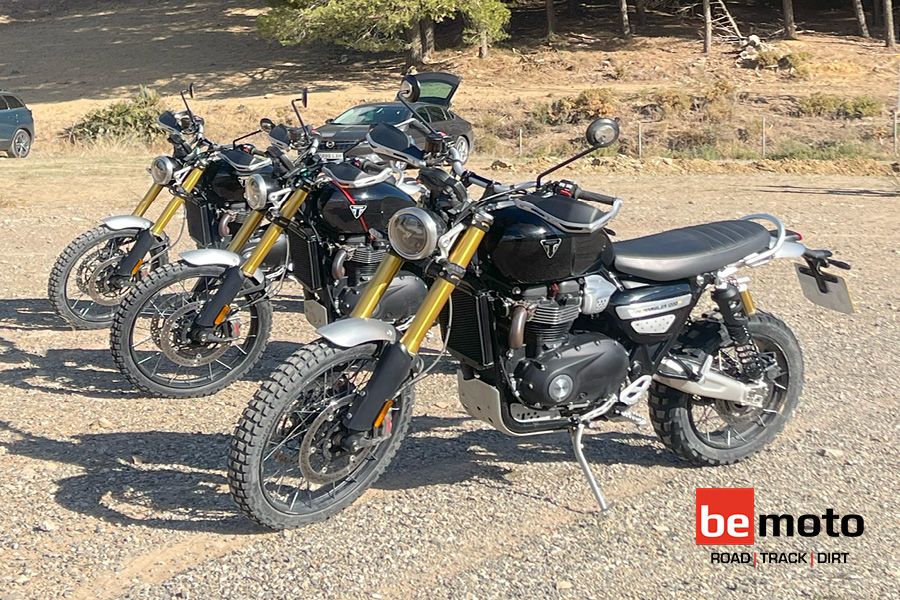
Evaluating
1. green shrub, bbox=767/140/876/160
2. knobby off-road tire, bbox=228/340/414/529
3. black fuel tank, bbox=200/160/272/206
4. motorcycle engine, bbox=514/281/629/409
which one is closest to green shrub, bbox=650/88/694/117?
A: green shrub, bbox=767/140/876/160

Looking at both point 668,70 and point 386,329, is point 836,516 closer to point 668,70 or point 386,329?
point 386,329

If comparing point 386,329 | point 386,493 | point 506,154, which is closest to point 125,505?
point 386,493

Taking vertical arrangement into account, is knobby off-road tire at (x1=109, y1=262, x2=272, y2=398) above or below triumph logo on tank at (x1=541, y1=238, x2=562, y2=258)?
below

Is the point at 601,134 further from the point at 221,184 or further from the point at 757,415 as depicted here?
the point at 221,184

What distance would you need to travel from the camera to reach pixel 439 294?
412 centimetres

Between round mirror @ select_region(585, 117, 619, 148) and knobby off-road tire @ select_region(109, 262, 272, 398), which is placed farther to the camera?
knobby off-road tire @ select_region(109, 262, 272, 398)

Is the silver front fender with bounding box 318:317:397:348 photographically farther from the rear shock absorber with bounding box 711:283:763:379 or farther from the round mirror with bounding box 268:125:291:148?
the round mirror with bounding box 268:125:291:148

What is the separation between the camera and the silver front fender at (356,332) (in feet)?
13.4

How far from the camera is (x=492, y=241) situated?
4.20 metres

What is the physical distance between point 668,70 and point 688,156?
49.7 feet

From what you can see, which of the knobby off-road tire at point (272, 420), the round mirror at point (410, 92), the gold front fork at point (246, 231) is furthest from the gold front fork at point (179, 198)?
the knobby off-road tire at point (272, 420)

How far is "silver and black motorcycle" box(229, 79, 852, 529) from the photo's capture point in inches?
161

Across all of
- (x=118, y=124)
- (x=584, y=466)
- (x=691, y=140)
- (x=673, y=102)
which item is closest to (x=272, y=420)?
(x=584, y=466)

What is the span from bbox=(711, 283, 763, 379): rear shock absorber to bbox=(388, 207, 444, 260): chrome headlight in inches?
57.5
